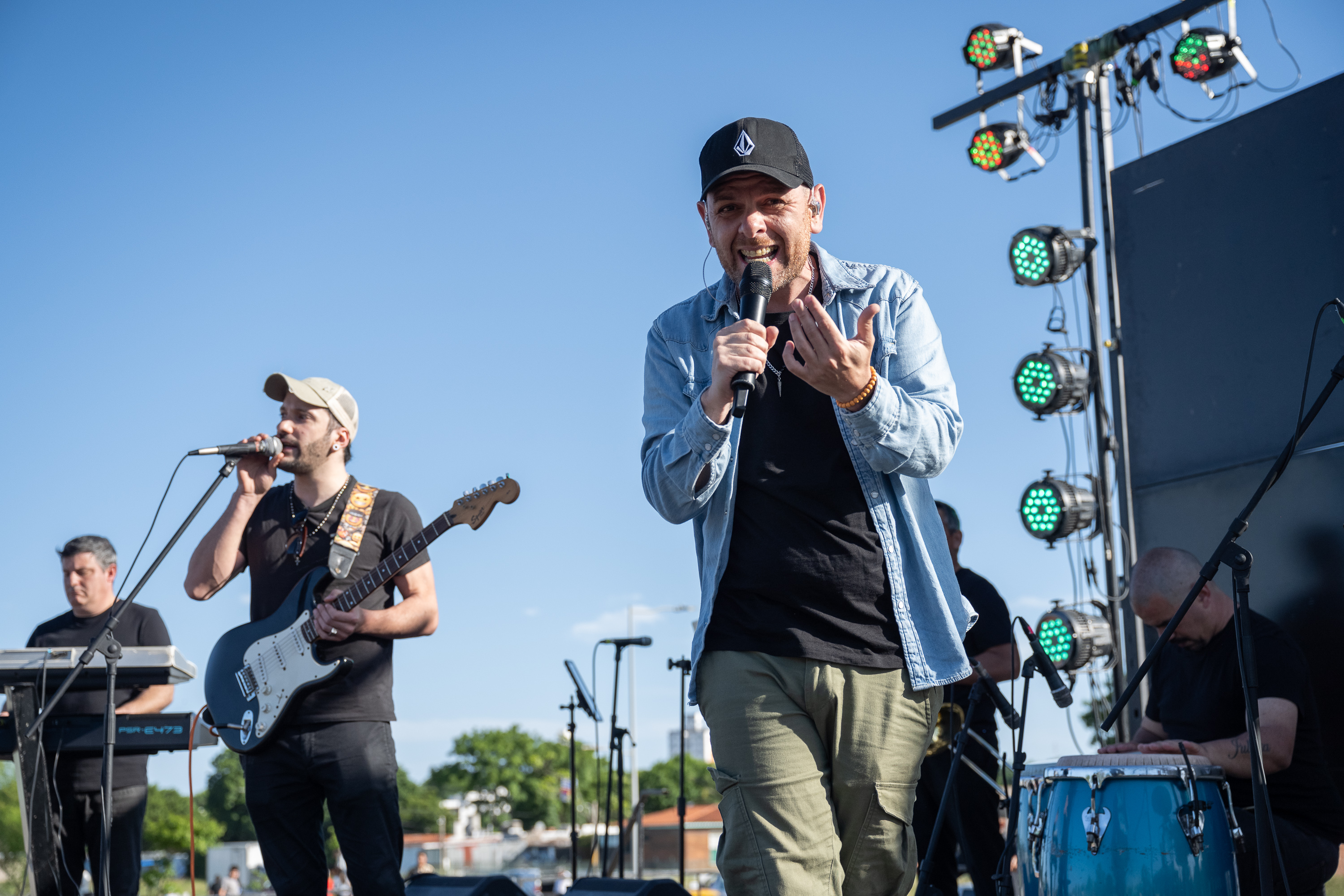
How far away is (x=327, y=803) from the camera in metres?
3.96

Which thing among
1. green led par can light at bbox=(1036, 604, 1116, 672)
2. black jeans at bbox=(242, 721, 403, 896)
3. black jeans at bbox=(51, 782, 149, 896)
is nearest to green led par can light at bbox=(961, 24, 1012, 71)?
green led par can light at bbox=(1036, 604, 1116, 672)

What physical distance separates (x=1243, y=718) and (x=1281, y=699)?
22 cm

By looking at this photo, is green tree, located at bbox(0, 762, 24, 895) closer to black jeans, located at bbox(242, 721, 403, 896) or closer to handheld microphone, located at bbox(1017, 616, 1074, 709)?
black jeans, located at bbox(242, 721, 403, 896)

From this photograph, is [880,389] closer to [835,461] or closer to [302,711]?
[835,461]

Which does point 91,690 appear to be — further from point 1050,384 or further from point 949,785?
point 1050,384

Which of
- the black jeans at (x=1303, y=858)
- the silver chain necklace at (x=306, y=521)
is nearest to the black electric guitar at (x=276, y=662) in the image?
the silver chain necklace at (x=306, y=521)

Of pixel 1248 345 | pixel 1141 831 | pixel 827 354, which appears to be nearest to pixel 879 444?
pixel 827 354

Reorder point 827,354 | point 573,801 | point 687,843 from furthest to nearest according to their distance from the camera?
point 687,843
point 573,801
point 827,354

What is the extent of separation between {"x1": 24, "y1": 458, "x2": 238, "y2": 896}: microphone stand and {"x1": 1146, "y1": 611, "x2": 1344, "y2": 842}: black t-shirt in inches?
142

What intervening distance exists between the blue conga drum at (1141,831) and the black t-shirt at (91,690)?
11.4ft

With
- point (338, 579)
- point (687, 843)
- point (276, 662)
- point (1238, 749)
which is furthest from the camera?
point (687, 843)

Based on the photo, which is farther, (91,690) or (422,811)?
(422,811)

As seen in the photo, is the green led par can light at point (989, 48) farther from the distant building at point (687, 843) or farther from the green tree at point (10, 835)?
the distant building at point (687, 843)

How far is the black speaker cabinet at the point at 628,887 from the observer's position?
397cm
